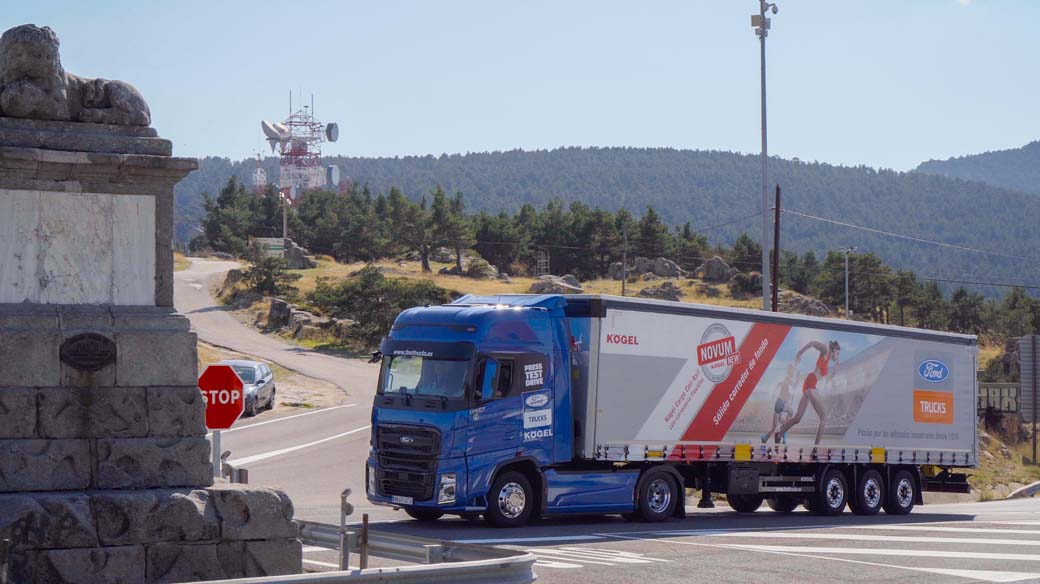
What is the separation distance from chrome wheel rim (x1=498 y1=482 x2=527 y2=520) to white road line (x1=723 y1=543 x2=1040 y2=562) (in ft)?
11.8

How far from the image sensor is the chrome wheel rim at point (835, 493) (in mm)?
22953

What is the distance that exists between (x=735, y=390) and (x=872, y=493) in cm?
477

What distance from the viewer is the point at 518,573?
8422mm

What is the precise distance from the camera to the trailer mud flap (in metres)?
21.1

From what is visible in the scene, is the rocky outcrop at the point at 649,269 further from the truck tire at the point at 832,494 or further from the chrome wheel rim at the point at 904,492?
the truck tire at the point at 832,494

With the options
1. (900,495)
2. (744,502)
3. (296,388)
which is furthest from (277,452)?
(296,388)

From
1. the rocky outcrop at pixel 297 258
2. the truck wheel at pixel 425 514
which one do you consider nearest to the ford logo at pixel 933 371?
the truck wheel at pixel 425 514

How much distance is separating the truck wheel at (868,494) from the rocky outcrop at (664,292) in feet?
197

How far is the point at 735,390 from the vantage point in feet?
69.6

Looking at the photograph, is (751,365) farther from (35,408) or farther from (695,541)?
(35,408)

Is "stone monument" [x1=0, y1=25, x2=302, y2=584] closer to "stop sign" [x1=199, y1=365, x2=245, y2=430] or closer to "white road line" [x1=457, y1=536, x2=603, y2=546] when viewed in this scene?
"stop sign" [x1=199, y1=365, x2=245, y2=430]

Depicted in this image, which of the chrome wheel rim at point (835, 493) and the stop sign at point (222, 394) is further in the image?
the chrome wheel rim at point (835, 493)

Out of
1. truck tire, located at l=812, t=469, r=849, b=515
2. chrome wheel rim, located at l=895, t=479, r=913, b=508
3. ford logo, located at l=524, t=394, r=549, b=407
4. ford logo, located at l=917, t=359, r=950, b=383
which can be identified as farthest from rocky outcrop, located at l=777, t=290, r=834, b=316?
ford logo, located at l=524, t=394, r=549, b=407

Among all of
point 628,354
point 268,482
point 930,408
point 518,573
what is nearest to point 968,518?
point 930,408
